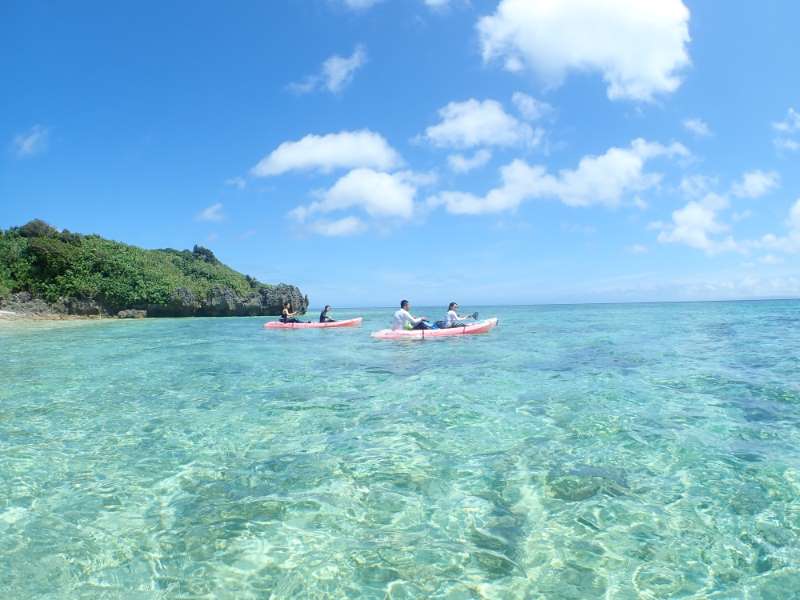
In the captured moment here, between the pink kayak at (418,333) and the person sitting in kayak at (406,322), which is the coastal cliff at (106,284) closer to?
the pink kayak at (418,333)

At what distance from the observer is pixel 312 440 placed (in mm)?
6852

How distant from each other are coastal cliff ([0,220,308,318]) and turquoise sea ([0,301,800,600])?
145 ft

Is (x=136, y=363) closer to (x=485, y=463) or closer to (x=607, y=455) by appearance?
(x=485, y=463)

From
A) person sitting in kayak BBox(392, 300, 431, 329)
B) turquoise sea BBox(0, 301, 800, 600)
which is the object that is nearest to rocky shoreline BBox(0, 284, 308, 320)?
person sitting in kayak BBox(392, 300, 431, 329)

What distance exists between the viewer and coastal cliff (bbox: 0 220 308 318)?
152 ft

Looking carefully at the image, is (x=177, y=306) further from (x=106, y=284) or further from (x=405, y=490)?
(x=405, y=490)

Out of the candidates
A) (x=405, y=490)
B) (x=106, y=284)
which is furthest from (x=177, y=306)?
(x=405, y=490)

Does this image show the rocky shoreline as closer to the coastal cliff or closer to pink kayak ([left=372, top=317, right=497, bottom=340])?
the coastal cliff

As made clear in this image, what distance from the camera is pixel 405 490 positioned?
5.12 meters

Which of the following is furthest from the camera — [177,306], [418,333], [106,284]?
[177,306]

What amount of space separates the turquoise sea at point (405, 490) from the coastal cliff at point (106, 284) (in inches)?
1741

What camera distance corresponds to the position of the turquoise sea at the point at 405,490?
11.8ft

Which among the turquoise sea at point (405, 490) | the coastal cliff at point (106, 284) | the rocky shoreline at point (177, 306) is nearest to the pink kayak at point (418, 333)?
the turquoise sea at point (405, 490)

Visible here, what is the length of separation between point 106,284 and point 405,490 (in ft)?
178
